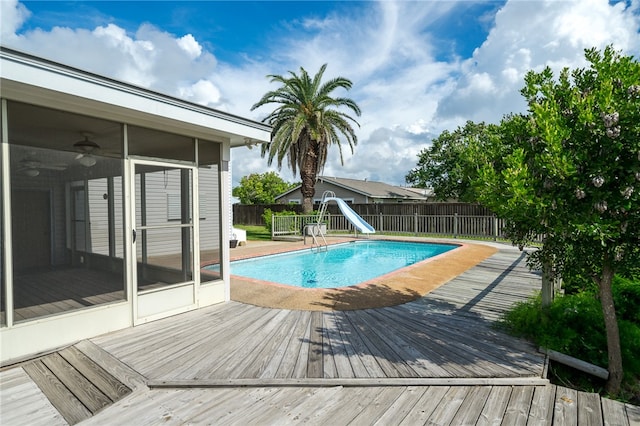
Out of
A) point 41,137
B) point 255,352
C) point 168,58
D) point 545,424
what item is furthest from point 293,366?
point 168,58

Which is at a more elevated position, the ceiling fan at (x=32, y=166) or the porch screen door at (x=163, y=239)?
the ceiling fan at (x=32, y=166)

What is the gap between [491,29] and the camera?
340 inches

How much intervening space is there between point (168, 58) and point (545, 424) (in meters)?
12.1

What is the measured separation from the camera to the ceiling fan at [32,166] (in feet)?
10.1

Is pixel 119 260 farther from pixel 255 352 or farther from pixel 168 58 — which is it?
pixel 168 58

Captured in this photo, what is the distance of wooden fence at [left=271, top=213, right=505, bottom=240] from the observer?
1483cm

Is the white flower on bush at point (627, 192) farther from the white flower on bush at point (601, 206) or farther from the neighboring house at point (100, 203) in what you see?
the neighboring house at point (100, 203)

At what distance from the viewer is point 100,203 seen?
12.1 feet

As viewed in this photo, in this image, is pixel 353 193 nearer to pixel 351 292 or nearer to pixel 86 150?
pixel 351 292

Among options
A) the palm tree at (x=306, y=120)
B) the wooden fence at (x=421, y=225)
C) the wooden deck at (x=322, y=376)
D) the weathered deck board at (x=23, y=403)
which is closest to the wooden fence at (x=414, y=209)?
the wooden fence at (x=421, y=225)

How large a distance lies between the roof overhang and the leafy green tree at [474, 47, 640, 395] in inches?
137

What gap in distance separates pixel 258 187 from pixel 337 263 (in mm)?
29587

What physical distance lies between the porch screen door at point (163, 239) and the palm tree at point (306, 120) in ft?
33.3

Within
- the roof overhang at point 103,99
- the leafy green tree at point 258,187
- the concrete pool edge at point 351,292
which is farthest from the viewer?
the leafy green tree at point 258,187
